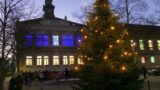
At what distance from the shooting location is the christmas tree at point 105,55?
39.6ft

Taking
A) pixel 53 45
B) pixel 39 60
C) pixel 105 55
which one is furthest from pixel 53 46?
pixel 105 55

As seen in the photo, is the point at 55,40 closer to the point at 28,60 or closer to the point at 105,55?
the point at 28,60

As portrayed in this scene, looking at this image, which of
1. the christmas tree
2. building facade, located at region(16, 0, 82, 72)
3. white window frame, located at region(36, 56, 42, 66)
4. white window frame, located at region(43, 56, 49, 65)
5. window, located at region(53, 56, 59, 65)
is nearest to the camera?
the christmas tree

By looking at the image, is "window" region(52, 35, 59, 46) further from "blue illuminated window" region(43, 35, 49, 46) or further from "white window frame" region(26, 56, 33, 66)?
"white window frame" region(26, 56, 33, 66)

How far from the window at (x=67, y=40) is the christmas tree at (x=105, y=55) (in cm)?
4576

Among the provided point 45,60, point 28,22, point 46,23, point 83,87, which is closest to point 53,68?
point 45,60

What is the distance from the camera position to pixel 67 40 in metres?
59.1

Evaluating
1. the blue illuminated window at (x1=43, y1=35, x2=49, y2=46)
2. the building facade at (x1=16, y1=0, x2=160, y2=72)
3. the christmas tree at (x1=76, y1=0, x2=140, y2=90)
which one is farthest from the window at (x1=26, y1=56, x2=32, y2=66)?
the christmas tree at (x1=76, y1=0, x2=140, y2=90)

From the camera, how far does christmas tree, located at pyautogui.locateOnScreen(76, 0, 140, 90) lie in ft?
39.6

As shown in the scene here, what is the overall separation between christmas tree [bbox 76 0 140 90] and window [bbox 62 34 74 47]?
4576 cm

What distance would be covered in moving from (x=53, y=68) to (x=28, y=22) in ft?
100

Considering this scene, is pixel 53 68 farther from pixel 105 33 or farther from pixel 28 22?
pixel 105 33

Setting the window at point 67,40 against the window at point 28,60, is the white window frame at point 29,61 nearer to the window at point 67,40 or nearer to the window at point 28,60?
the window at point 28,60

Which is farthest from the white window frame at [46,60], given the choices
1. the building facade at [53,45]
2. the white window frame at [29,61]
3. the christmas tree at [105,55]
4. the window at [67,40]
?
the christmas tree at [105,55]
